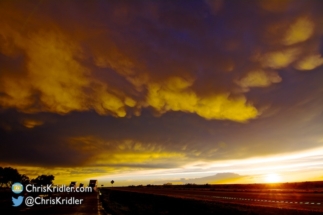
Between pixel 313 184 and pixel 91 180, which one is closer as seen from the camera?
pixel 313 184

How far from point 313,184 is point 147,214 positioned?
189ft

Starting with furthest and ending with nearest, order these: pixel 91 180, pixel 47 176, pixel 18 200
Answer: pixel 47 176
pixel 91 180
pixel 18 200

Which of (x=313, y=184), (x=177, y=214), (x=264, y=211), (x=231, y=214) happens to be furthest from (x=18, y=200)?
(x=313, y=184)

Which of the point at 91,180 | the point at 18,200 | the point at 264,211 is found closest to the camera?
the point at 264,211

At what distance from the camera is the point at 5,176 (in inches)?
5586

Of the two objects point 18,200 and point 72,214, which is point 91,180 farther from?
point 72,214

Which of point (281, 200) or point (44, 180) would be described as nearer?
point (281, 200)

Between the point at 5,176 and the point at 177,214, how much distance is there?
144387 mm

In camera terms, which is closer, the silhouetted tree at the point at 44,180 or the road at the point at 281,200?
the road at the point at 281,200

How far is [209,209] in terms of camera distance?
1126 inches

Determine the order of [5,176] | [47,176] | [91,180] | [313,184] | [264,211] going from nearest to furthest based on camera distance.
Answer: [264,211], [313,184], [91,180], [5,176], [47,176]

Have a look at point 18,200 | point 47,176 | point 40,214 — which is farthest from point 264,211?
point 47,176

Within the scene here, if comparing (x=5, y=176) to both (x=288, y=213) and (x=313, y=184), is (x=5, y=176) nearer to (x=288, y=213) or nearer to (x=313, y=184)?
(x=313, y=184)

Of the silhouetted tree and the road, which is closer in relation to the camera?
the road
